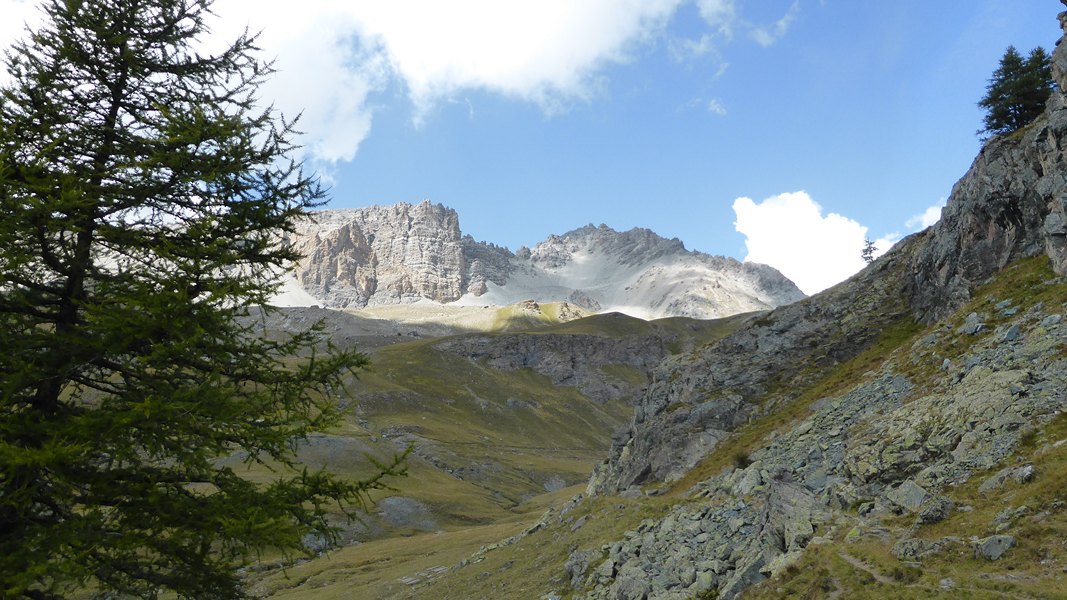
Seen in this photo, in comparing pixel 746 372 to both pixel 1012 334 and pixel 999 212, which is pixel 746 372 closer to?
pixel 999 212

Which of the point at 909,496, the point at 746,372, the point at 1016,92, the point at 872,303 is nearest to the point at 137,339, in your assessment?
the point at 909,496

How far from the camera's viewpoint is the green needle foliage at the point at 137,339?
920 cm

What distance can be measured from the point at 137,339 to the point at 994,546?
64.5ft

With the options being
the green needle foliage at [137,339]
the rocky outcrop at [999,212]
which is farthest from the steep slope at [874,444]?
the green needle foliage at [137,339]

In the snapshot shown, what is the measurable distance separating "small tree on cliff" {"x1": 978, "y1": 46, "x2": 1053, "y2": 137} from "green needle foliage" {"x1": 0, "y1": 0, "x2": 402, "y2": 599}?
6810cm

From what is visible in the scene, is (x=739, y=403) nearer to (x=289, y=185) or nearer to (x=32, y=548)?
(x=289, y=185)

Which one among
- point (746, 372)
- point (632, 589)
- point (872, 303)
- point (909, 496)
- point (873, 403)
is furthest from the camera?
point (872, 303)

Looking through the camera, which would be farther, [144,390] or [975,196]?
[975,196]

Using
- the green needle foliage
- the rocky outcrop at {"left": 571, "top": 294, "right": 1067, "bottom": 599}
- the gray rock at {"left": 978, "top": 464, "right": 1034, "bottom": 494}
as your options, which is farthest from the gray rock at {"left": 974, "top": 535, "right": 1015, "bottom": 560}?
the green needle foliage

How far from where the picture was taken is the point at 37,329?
32.9 feet

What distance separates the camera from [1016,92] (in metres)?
56.9

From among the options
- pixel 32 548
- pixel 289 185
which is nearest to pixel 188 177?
pixel 289 185

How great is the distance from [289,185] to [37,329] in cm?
506

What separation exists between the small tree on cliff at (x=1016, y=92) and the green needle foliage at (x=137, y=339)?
223 ft
